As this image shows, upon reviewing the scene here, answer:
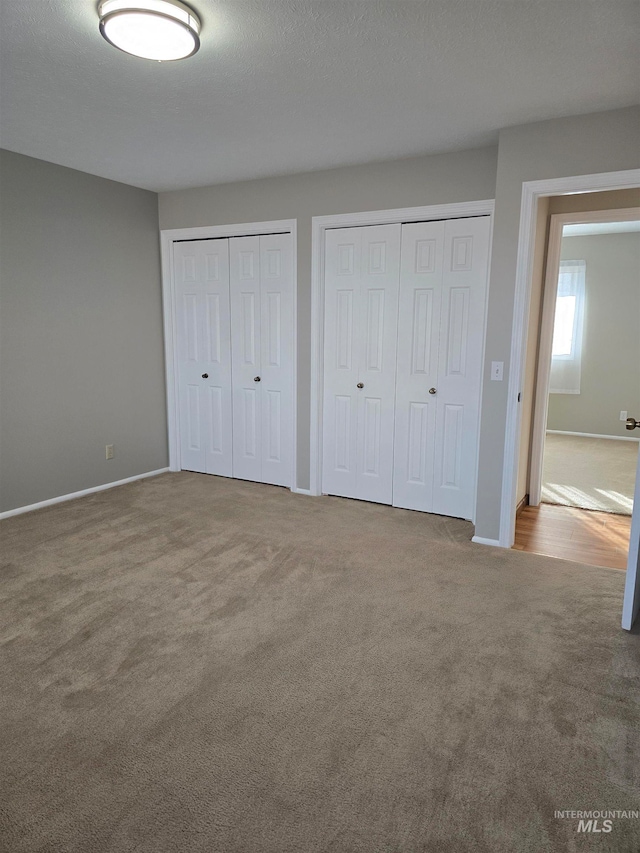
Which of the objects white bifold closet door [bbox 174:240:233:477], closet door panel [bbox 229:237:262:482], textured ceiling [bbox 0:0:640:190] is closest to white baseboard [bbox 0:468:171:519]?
white bifold closet door [bbox 174:240:233:477]

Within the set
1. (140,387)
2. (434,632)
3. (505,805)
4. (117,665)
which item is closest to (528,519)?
(434,632)

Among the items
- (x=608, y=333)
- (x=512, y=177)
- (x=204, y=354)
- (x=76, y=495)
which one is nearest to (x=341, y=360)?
(x=204, y=354)

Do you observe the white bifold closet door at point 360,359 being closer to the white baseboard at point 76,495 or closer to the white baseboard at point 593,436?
the white baseboard at point 76,495

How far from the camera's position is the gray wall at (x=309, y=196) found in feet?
11.4

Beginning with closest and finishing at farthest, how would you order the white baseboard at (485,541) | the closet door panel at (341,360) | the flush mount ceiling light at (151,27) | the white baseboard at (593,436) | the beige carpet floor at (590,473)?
the flush mount ceiling light at (151,27)
the white baseboard at (485,541)
the closet door panel at (341,360)
the beige carpet floor at (590,473)
the white baseboard at (593,436)

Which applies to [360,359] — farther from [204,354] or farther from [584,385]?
[584,385]

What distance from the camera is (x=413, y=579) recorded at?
2.92 meters

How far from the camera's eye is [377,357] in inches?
157

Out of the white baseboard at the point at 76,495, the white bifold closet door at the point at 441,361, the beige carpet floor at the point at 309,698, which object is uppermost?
the white bifold closet door at the point at 441,361

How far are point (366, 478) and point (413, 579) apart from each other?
4.37ft

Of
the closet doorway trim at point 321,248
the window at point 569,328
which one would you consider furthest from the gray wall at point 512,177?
the window at point 569,328

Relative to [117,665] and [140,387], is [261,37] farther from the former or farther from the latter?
[140,387]

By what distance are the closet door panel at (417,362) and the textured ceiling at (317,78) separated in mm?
606

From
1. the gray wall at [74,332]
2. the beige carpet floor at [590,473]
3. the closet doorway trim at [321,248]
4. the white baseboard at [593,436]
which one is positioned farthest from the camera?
the white baseboard at [593,436]
